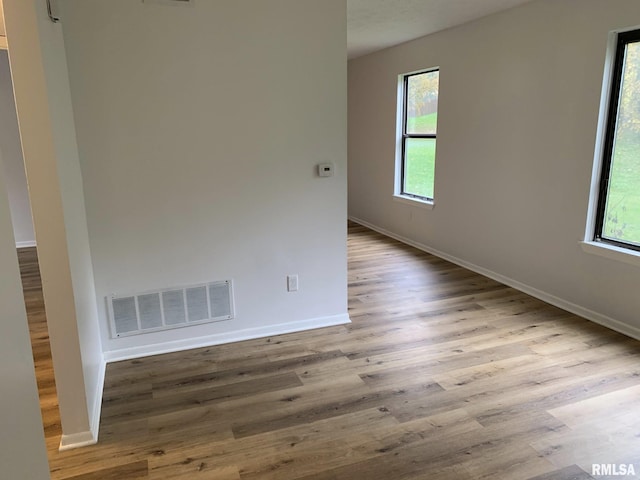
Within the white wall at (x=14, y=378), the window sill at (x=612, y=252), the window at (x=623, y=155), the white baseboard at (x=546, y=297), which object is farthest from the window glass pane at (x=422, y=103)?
the white wall at (x=14, y=378)

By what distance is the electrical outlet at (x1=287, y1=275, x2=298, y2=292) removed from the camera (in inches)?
130

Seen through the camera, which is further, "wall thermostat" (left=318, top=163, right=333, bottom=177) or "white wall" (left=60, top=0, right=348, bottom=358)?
"wall thermostat" (left=318, top=163, right=333, bottom=177)

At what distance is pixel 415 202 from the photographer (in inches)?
221

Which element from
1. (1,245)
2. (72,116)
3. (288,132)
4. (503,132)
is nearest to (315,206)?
(288,132)

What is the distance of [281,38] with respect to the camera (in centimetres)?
295

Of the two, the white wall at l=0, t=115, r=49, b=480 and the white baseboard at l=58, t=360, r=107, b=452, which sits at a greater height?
the white wall at l=0, t=115, r=49, b=480

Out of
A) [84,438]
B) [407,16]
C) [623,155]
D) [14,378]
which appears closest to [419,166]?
[407,16]

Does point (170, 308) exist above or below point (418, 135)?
below

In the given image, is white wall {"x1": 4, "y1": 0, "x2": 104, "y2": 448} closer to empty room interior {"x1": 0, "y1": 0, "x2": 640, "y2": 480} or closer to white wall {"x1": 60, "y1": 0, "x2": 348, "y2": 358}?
empty room interior {"x1": 0, "y1": 0, "x2": 640, "y2": 480}

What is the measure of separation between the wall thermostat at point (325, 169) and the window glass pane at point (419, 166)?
2.45 meters

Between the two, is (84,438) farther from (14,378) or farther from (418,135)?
(418,135)

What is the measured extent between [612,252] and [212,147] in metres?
2.86

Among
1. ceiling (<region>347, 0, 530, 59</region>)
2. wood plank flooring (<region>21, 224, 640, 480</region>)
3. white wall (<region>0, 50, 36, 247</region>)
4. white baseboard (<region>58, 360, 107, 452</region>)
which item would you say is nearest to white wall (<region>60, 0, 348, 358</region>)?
wood plank flooring (<region>21, 224, 640, 480</region>)

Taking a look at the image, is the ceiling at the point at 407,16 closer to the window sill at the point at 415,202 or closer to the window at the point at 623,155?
the window at the point at 623,155
